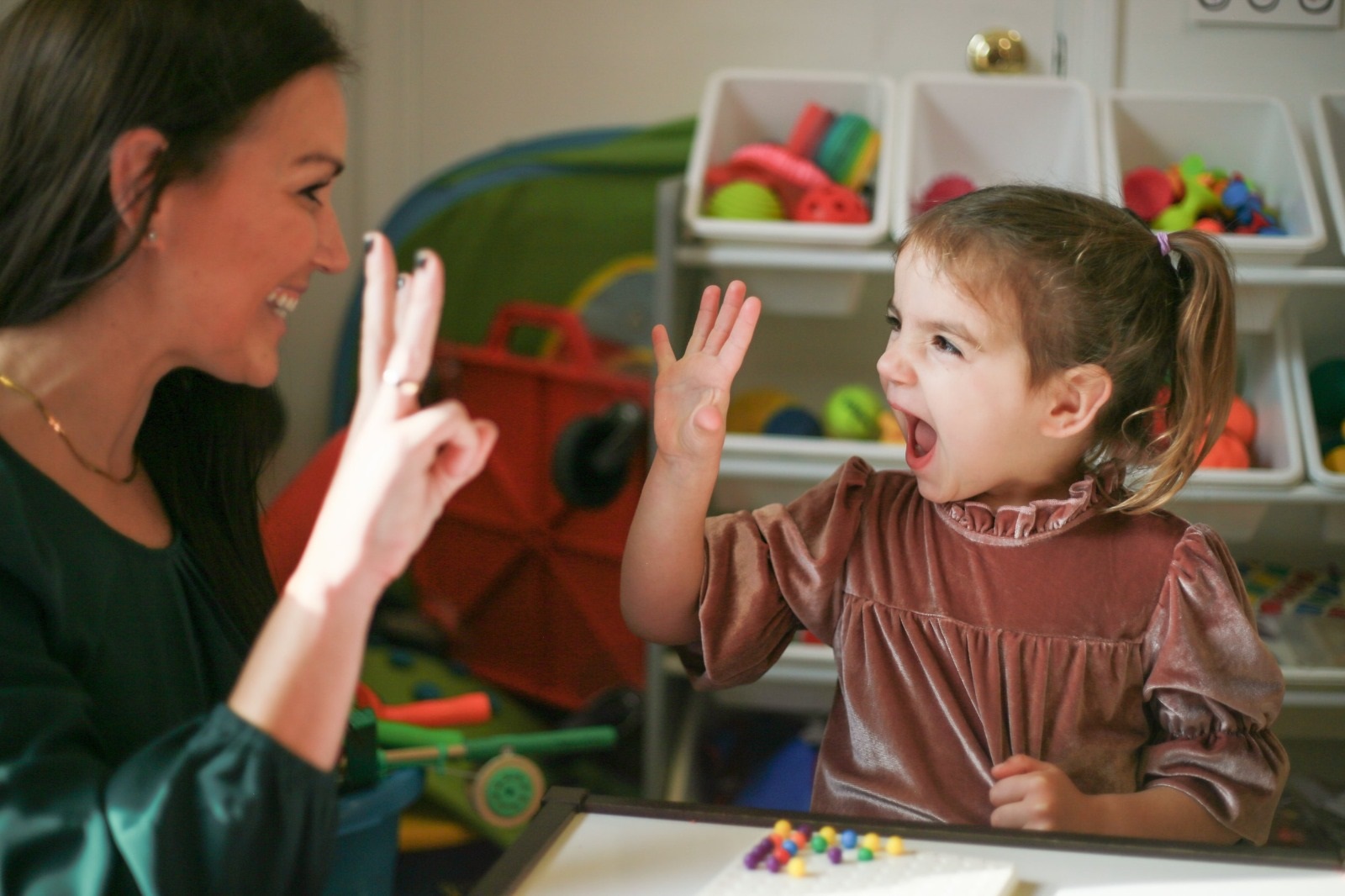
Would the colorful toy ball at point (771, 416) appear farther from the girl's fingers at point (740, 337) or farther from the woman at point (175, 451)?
the woman at point (175, 451)

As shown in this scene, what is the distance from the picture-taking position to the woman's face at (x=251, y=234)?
34.0 inches

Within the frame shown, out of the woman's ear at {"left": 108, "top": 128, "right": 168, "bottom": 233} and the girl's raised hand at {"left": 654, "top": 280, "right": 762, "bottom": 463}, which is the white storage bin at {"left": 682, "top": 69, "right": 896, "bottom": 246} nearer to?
the girl's raised hand at {"left": 654, "top": 280, "right": 762, "bottom": 463}

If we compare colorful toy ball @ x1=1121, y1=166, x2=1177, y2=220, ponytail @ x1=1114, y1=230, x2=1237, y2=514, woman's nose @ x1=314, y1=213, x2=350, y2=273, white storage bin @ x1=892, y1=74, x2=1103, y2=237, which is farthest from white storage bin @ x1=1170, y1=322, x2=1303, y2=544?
woman's nose @ x1=314, y1=213, x2=350, y2=273

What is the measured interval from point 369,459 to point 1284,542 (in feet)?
6.42

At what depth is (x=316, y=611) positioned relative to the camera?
0.69 meters

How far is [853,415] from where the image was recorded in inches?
72.8

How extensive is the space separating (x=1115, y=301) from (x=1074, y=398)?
9cm

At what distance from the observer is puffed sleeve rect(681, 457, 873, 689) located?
1.09 metres

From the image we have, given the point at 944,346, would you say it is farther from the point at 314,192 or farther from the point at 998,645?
the point at 314,192

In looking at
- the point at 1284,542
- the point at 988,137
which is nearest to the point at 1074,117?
the point at 988,137

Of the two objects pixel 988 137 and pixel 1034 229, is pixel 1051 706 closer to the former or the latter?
pixel 1034 229

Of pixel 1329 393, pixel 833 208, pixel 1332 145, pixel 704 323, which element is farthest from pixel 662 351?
pixel 1332 145

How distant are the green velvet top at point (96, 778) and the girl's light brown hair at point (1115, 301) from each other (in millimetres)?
690

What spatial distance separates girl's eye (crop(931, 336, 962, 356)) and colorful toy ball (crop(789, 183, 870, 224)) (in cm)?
78
